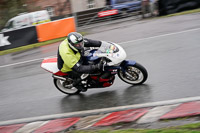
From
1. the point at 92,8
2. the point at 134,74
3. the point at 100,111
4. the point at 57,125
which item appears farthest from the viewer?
the point at 92,8

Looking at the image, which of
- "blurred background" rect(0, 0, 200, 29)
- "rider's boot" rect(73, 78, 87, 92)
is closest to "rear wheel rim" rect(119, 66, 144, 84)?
"rider's boot" rect(73, 78, 87, 92)

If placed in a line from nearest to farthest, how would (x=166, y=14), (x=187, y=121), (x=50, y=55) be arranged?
(x=187, y=121), (x=50, y=55), (x=166, y=14)

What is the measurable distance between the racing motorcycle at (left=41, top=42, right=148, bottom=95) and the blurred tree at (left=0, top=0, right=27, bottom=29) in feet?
76.8

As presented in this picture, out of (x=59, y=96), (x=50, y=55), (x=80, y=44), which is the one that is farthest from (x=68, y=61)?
(x=50, y=55)

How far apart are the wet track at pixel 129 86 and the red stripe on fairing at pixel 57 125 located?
0.67 metres

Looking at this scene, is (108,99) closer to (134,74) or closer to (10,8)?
(134,74)

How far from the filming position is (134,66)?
709 centimetres

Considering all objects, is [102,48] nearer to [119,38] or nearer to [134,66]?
[134,66]

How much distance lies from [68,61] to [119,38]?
7.78 meters

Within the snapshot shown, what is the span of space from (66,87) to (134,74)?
1811mm

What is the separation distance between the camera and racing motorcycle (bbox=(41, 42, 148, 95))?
6969 mm

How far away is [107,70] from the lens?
7.15 meters

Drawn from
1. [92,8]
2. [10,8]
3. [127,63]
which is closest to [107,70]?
[127,63]

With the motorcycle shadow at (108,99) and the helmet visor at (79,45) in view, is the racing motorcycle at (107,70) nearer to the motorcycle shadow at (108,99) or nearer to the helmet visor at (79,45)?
the motorcycle shadow at (108,99)
